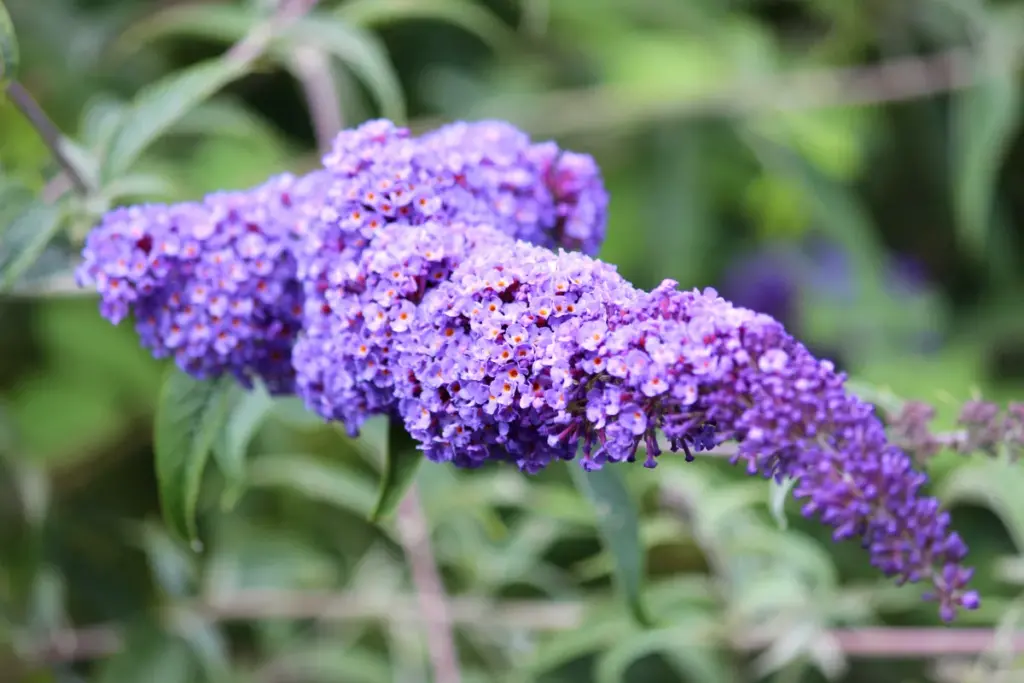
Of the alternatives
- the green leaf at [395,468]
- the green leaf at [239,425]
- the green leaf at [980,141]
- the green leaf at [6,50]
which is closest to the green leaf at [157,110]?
the green leaf at [6,50]

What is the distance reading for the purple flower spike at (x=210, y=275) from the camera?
2092mm

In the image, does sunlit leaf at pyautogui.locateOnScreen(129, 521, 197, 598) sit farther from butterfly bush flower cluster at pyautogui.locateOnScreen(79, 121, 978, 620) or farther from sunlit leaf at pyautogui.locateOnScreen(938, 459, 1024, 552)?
sunlit leaf at pyautogui.locateOnScreen(938, 459, 1024, 552)

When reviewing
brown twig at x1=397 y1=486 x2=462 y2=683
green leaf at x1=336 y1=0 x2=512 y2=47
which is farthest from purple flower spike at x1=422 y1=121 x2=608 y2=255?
brown twig at x1=397 y1=486 x2=462 y2=683

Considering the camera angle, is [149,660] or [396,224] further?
[149,660]

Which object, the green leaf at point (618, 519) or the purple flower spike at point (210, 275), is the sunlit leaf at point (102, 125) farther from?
the green leaf at point (618, 519)

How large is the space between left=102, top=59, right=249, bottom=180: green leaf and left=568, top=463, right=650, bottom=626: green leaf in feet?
3.62

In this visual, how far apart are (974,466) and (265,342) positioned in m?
1.62

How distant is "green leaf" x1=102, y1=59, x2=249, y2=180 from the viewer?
2.36 metres

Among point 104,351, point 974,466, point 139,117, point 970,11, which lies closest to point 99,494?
point 104,351

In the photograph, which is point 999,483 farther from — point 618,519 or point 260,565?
point 260,565

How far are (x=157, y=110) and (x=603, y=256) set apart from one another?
2.35 meters

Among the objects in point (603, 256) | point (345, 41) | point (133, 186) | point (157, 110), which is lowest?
point (133, 186)

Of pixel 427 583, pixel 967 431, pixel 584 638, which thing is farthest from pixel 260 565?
pixel 967 431

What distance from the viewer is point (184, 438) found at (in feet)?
7.21
